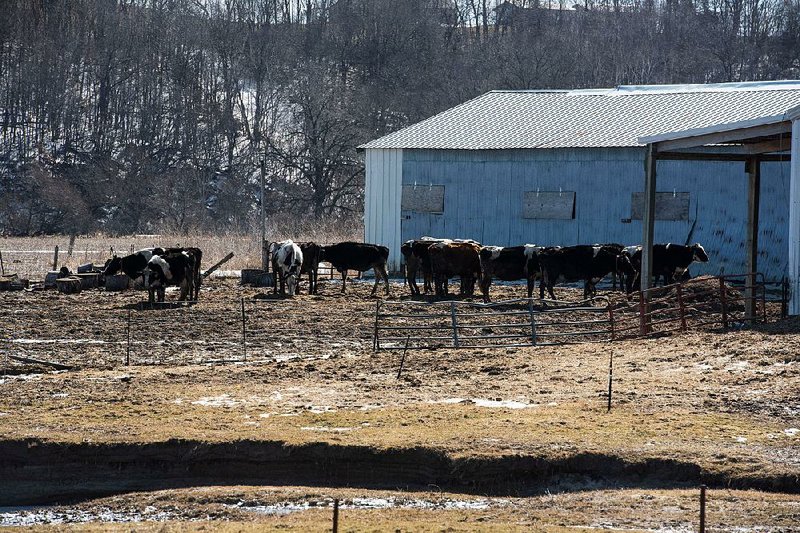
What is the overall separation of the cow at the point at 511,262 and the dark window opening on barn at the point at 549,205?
686cm

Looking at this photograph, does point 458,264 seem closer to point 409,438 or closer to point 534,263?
point 534,263

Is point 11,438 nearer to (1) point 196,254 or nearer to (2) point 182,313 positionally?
(2) point 182,313

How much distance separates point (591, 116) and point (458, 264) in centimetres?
1305

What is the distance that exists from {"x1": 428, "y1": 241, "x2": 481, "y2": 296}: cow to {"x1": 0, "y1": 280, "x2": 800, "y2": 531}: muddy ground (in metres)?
9.34

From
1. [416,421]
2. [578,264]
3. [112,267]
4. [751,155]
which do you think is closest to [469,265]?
[578,264]

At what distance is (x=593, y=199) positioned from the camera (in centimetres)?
3725

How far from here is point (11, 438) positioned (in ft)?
44.6

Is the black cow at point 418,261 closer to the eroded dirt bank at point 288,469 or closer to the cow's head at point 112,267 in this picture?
the cow's head at point 112,267

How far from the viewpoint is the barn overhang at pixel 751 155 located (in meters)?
22.3

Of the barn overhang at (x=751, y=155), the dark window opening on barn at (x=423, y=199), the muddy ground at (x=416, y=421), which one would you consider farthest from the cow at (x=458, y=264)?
the muddy ground at (x=416, y=421)

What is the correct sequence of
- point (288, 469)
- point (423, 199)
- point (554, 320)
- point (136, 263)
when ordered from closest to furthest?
point (288, 469) < point (554, 320) < point (136, 263) < point (423, 199)

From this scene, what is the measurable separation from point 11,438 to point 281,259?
17600 millimetres

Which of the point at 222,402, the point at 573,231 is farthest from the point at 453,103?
the point at 222,402

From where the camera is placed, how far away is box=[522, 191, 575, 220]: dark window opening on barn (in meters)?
37.5
